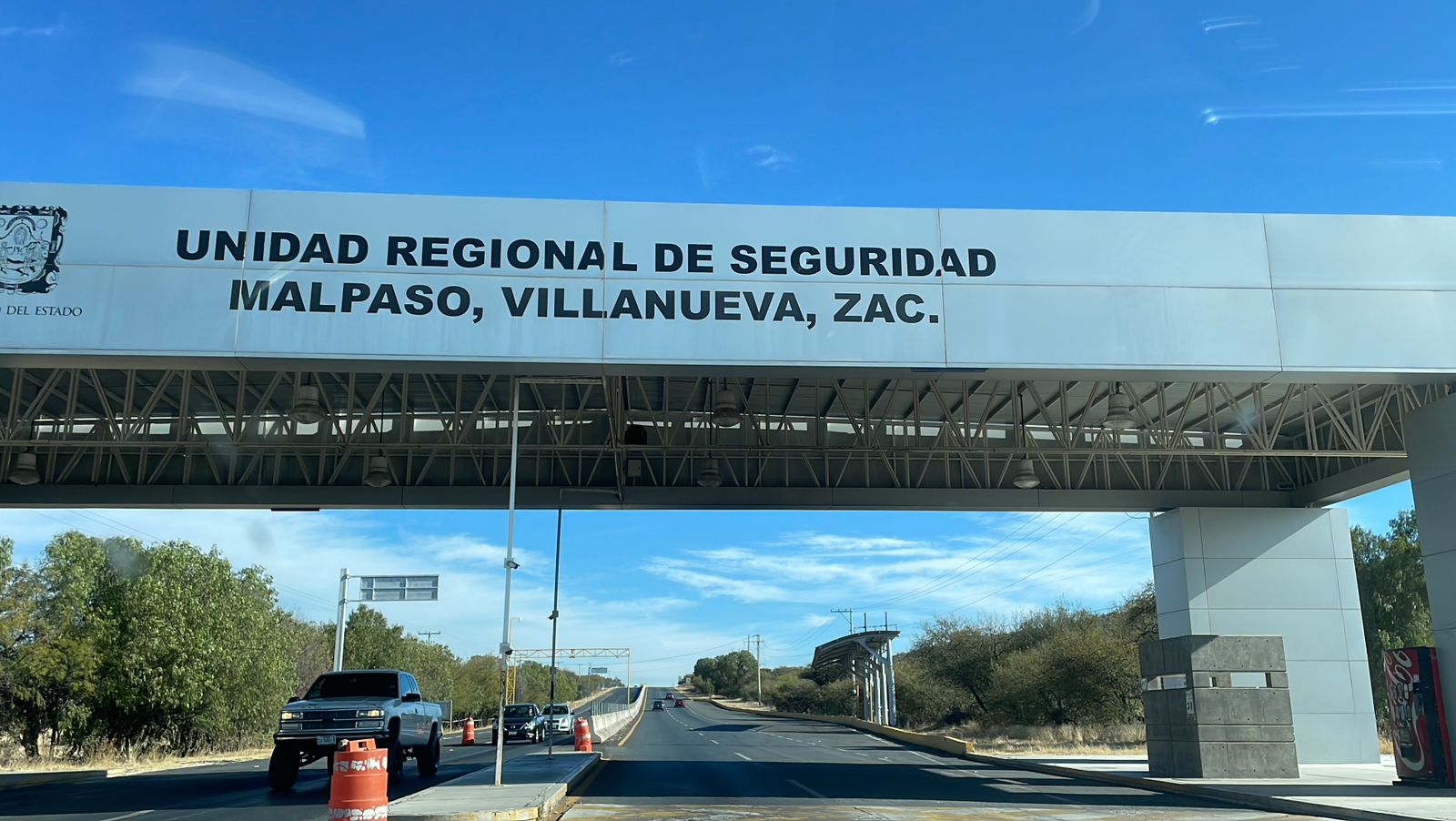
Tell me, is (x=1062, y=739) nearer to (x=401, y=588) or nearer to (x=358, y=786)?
(x=401, y=588)

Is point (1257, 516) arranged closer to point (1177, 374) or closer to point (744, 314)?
point (1177, 374)

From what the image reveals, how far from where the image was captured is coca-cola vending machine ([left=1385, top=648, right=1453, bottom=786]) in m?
18.0

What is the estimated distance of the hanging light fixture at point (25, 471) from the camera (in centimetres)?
2392

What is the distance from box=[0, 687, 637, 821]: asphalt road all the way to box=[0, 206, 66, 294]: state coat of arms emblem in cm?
784

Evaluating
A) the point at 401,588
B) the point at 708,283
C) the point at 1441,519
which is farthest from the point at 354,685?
the point at 401,588

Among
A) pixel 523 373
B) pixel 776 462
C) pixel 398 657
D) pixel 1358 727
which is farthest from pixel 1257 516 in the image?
pixel 398 657

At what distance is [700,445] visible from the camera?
2622cm

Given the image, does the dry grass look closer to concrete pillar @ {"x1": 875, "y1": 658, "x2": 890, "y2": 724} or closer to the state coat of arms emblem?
concrete pillar @ {"x1": 875, "y1": 658, "x2": 890, "y2": 724}

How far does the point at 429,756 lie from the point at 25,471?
466 inches

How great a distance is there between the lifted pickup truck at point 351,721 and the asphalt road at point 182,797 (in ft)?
1.86

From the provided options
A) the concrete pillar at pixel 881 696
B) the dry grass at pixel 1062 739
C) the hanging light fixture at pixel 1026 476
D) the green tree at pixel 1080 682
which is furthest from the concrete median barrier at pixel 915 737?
the hanging light fixture at pixel 1026 476

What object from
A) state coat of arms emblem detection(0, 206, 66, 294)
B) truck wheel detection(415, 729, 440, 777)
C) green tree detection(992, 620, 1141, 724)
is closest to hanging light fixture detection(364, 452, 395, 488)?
truck wheel detection(415, 729, 440, 777)

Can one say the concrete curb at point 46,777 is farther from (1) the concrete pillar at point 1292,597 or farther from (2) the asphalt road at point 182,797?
(1) the concrete pillar at point 1292,597

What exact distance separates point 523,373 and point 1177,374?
10.7m
